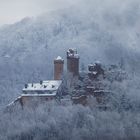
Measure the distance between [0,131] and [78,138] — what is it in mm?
9271

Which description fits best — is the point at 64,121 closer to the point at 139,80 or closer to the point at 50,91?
the point at 50,91

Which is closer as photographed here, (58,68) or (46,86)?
(46,86)

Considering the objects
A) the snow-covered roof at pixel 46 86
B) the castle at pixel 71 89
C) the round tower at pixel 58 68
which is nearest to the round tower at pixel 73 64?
the castle at pixel 71 89

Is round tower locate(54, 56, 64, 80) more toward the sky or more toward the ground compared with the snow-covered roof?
more toward the sky

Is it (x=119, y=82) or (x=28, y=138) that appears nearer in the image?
(x=28, y=138)

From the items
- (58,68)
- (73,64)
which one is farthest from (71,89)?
(58,68)

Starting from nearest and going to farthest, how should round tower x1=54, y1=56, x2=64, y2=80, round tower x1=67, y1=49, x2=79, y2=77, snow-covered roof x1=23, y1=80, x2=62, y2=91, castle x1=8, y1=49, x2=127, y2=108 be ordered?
castle x1=8, y1=49, x2=127, y2=108 < snow-covered roof x1=23, y1=80, x2=62, y2=91 < round tower x1=67, y1=49, x2=79, y2=77 < round tower x1=54, y1=56, x2=64, y2=80

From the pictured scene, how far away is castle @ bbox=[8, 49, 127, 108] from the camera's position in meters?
81.6

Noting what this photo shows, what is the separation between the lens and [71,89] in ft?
276

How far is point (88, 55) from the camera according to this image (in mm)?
122000

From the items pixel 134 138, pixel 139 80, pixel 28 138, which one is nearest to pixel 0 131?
pixel 28 138

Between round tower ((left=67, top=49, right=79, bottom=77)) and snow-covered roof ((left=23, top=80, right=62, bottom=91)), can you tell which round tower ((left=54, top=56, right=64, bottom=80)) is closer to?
round tower ((left=67, top=49, right=79, bottom=77))

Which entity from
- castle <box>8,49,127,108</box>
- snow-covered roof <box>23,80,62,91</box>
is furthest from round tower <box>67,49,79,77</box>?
snow-covered roof <box>23,80,62,91</box>

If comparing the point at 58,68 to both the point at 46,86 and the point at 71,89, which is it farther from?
the point at 71,89
